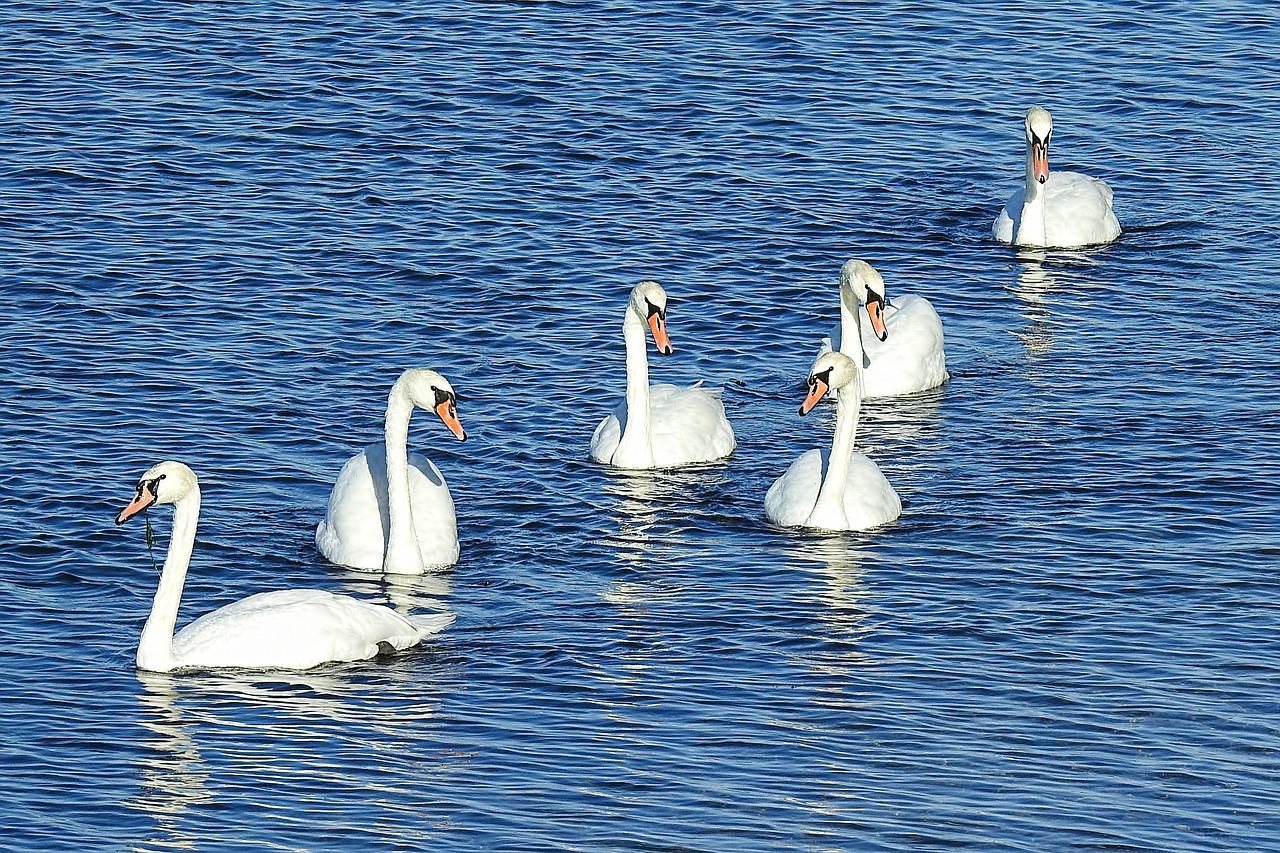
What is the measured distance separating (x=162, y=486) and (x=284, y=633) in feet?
4.16

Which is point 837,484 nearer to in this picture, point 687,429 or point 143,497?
point 687,429

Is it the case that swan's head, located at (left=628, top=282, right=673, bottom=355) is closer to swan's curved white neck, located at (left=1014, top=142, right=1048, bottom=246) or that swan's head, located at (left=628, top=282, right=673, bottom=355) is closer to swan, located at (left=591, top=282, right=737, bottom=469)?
swan, located at (left=591, top=282, right=737, bottom=469)

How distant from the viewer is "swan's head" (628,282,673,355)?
18531mm

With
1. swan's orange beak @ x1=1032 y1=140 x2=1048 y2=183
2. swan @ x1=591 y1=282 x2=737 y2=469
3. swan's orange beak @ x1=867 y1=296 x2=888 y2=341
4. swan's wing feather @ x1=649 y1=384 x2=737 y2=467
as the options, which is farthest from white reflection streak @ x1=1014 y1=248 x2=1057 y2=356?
swan @ x1=591 y1=282 x2=737 y2=469

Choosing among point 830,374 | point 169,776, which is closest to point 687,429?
point 830,374

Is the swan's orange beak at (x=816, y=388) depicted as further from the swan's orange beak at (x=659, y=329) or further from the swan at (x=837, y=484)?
the swan's orange beak at (x=659, y=329)

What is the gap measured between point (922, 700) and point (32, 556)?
238 inches

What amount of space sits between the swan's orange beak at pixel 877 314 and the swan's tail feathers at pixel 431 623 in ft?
18.0

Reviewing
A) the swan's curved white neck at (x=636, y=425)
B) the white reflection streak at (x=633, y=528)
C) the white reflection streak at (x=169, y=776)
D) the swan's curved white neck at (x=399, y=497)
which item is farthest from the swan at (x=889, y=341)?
the white reflection streak at (x=169, y=776)

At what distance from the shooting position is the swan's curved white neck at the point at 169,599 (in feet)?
46.9

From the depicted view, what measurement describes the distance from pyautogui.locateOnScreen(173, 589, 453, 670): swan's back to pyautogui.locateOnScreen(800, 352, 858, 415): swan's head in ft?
14.0

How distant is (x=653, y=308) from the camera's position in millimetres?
18656

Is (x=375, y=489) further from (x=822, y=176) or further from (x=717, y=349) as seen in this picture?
(x=822, y=176)

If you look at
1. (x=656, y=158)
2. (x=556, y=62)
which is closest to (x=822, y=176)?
(x=656, y=158)
